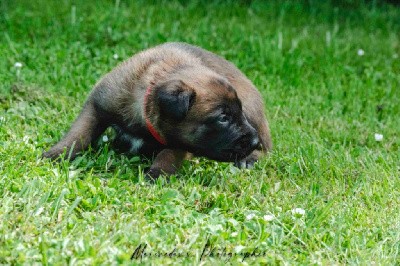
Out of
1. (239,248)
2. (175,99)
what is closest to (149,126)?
(175,99)

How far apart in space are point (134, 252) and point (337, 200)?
161 cm

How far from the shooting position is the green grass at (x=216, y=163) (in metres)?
3.90

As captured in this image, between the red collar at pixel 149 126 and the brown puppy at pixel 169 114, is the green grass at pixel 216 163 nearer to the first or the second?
the brown puppy at pixel 169 114

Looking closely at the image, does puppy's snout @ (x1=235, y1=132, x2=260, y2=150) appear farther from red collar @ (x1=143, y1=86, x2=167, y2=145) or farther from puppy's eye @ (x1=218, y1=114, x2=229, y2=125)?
red collar @ (x1=143, y1=86, x2=167, y2=145)

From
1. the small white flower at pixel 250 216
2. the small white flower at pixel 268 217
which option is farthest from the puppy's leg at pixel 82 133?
the small white flower at pixel 268 217

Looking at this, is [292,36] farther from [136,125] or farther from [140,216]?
[140,216]

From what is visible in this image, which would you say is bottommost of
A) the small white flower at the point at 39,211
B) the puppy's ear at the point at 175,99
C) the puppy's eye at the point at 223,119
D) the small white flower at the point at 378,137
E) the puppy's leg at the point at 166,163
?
the small white flower at the point at 378,137

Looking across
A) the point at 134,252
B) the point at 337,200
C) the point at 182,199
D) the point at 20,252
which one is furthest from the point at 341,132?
the point at 20,252

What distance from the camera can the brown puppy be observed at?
4.88 m

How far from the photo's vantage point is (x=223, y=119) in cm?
490

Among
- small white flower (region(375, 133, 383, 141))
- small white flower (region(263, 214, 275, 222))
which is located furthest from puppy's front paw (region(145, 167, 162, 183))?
small white flower (region(375, 133, 383, 141))

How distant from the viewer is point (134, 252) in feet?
12.1

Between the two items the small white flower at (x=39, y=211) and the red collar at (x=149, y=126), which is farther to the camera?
the red collar at (x=149, y=126)

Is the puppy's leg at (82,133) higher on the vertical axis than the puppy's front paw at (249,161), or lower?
higher
